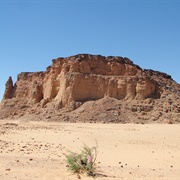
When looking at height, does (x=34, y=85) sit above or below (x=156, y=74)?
below

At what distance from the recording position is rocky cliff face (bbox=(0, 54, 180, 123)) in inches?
2058

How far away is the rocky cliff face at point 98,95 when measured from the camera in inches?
2058

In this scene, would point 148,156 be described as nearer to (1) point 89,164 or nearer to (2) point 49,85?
(1) point 89,164

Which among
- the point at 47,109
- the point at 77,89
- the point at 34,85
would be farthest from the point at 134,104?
the point at 34,85

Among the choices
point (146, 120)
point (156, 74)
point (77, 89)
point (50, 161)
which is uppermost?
point (156, 74)

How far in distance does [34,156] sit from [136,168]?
13.9ft

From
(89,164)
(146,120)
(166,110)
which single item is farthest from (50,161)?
(166,110)

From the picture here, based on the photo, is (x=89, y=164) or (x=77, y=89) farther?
(x=77, y=89)

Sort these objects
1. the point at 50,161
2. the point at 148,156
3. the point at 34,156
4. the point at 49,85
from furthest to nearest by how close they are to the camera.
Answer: the point at 49,85 < the point at 148,156 < the point at 34,156 < the point at 50,161

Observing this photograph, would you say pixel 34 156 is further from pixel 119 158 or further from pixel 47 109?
pixel 47 109

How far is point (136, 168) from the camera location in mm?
9867

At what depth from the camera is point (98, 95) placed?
6022 cm

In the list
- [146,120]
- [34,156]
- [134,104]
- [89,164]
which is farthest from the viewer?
[134,104]

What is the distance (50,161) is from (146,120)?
41423mm
